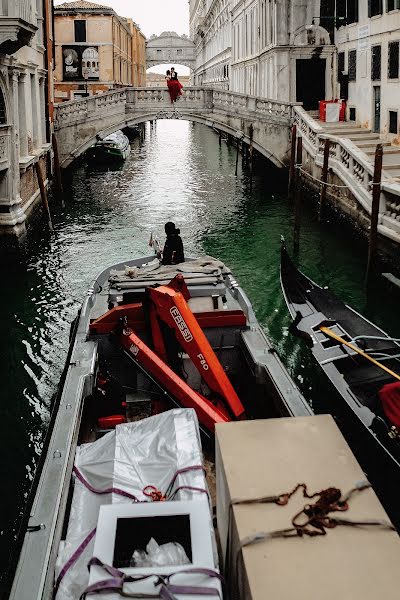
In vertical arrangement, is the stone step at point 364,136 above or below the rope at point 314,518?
above

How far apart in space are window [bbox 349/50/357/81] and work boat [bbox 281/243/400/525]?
1074 centimetres

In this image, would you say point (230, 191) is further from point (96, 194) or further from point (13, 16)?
point (13, 16)

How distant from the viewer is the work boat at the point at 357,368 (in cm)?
454

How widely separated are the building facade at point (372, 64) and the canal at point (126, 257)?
2567 millimetres

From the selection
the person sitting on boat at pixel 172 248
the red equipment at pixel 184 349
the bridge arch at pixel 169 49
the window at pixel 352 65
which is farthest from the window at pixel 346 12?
the bridge arch at pixel 169 49

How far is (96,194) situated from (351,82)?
23.4ft

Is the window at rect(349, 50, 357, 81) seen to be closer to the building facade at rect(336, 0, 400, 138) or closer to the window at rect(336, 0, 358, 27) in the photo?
the building facade at rect(336, 0, 400, 138)

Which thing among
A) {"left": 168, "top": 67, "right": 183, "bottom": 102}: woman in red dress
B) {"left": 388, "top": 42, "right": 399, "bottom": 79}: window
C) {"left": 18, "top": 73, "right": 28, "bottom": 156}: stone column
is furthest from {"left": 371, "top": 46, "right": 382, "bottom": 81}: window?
{"left": 18, "top": 73, "right": 28, "bottom": 156}: stone column

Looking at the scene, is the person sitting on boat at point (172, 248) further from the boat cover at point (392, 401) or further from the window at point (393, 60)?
the window at point (393, 60)

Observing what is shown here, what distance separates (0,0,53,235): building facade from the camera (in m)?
9.98

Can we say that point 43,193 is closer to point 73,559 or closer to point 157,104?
point 157,104

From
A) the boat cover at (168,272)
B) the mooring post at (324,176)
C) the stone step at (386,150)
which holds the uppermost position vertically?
the stone step at (386,150)

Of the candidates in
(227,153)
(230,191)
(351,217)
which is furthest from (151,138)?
(351,217)

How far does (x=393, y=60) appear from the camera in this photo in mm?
14172
